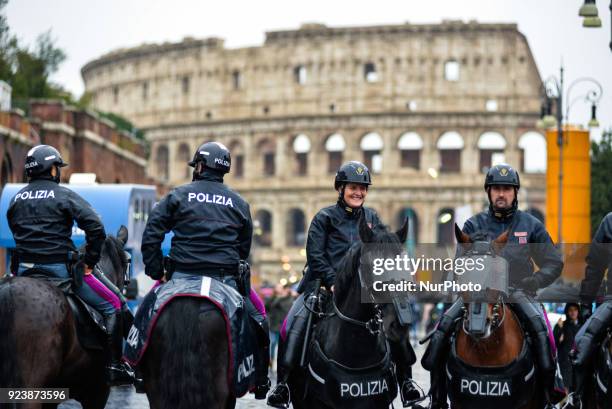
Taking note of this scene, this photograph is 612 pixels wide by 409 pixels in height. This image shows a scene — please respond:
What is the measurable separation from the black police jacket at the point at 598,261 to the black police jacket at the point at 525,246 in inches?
8.6

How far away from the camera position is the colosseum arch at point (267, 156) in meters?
101

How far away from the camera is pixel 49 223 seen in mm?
10555

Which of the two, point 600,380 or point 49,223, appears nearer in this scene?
point 600,380

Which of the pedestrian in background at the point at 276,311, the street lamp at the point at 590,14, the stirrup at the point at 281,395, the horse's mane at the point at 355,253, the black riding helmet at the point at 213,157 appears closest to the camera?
the horse's mane at the point at 355,253

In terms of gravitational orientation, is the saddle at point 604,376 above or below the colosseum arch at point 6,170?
below

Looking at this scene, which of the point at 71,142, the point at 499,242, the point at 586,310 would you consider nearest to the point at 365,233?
the point at 499,242

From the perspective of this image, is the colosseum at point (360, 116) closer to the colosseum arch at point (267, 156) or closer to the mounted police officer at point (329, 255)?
the colosseum arch at point (267, 156)

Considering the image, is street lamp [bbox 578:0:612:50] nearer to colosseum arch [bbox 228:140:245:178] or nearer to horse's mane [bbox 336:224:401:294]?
horse's mane [bbox 336:224:401:294]

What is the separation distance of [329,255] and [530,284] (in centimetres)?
151

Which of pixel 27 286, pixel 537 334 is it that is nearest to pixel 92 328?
pixel 27 286

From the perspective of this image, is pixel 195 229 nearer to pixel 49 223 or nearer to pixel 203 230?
pixel 203 230

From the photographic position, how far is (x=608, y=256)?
34.2ft

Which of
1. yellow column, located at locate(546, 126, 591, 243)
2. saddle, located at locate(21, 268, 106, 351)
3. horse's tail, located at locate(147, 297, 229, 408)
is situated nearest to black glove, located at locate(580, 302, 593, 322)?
horse's tail, located at locate(147, 297, 229, 408)

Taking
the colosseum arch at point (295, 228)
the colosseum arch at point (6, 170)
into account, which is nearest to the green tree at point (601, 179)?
the colosseum arch at point (6, 170)
